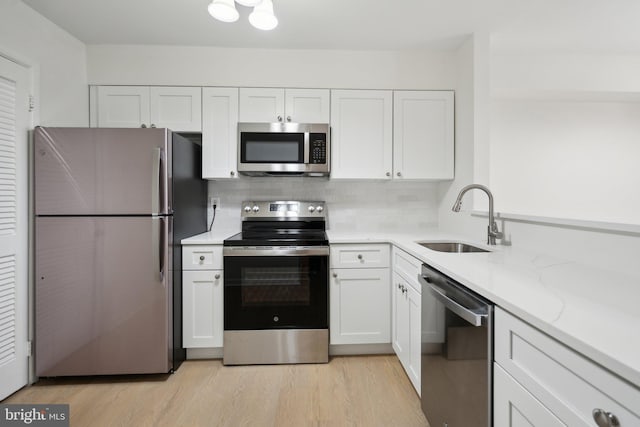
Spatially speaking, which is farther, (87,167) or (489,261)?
(87,167)

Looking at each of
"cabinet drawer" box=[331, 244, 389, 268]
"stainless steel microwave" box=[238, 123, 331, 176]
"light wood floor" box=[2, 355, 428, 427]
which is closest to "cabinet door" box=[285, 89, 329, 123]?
"stainless steel microwave" box=[238, 123, 331, 176]

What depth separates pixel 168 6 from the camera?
192cm

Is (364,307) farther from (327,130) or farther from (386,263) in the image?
(327,130)

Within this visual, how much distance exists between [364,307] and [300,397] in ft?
2.41

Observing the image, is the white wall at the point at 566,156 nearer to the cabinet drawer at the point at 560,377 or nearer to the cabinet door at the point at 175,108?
the cabinet drawer at the point at 560,377

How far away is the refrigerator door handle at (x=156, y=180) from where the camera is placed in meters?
1.85

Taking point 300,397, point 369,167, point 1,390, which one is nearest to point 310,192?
point 369,167

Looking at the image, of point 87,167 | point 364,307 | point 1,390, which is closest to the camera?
point 1,390

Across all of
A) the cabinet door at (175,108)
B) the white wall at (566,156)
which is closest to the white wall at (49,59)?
the cabinet door at (175,108)

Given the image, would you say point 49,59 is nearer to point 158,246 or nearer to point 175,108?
point 175,108

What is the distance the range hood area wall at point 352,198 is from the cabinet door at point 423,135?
0.98 ft

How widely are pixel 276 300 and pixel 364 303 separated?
647 mm

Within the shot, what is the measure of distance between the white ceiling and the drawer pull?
218 cm

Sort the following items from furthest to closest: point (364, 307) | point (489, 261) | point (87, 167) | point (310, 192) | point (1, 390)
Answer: point (310, 192)
point (364, 307)
point (87, 167)
point (1, 390)
point (489, 261)
